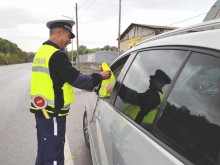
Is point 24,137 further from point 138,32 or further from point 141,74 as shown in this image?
point 138,32

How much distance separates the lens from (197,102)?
1053mm

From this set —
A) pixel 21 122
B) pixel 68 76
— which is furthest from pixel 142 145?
pixel 21 122

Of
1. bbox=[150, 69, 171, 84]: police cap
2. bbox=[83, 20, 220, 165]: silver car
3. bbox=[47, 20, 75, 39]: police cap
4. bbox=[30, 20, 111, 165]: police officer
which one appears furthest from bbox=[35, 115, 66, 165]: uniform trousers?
bbox=[150, 69, 171, 84]: police cap

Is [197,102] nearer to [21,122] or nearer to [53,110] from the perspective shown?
[53,110]

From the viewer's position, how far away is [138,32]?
90.8 ft

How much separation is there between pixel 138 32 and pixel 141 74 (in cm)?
2721

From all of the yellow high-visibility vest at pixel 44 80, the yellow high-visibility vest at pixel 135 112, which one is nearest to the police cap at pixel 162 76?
the yellow high-visibility vest at pixel 135 112

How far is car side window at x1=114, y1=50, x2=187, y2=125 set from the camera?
1.29 meters

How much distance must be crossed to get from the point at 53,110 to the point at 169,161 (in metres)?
1.40

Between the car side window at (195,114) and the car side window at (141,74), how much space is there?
0.12 meters

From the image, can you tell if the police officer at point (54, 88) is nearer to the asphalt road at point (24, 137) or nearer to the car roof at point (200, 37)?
the car roof at point (200, 37)

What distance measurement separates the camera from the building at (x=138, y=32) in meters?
23.8

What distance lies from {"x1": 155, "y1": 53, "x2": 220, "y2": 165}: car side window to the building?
2355cm

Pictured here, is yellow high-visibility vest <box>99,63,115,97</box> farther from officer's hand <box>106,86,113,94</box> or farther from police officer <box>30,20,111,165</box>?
police officer <box>30,20,111,165</box>
